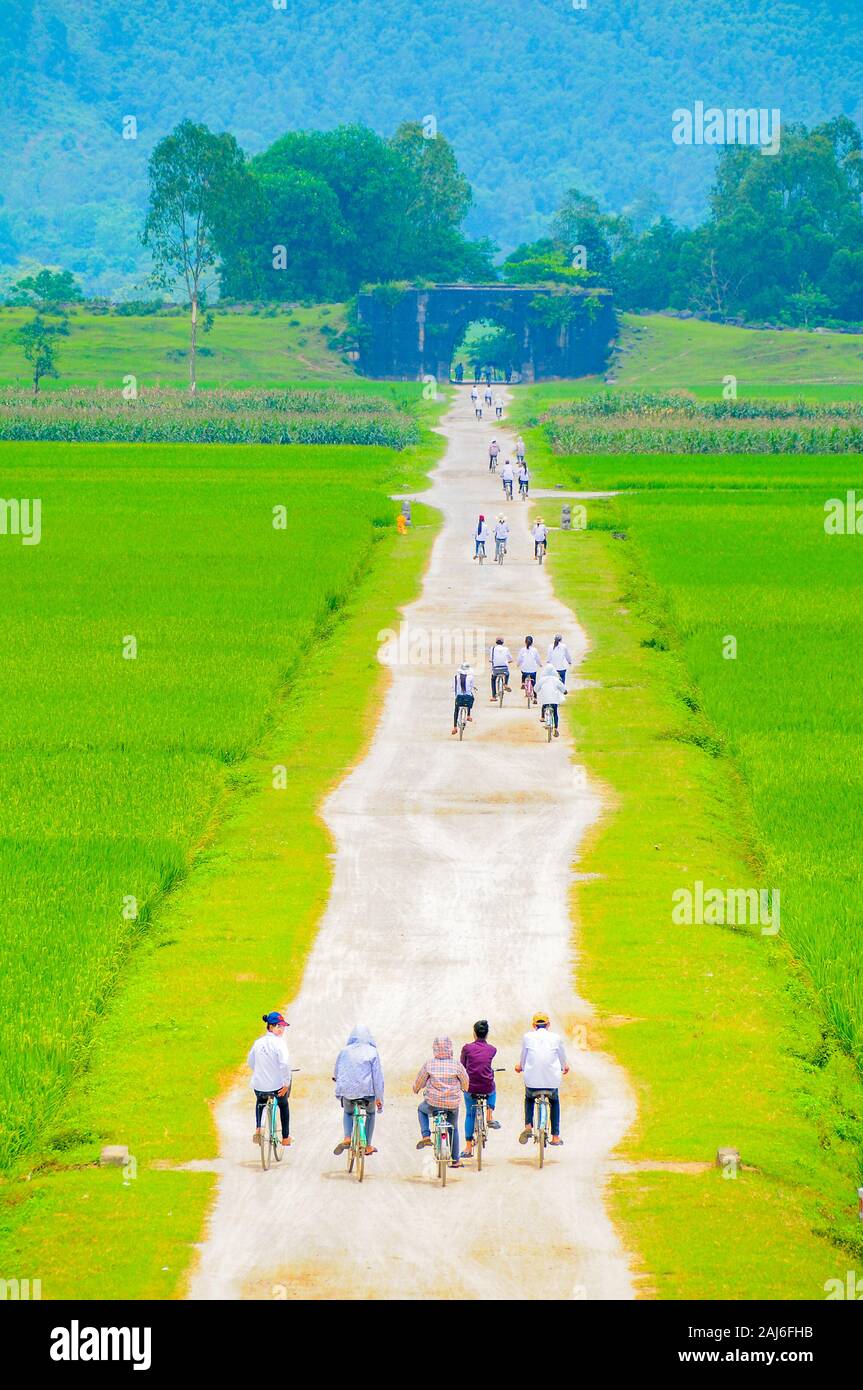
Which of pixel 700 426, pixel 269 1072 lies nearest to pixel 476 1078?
pixel 269 1072

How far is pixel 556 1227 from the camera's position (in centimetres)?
Result: 1766

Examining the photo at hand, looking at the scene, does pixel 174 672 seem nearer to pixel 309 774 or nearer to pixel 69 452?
pixel 309 774

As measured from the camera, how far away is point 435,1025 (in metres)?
22.6

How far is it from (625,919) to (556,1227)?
29.1ft

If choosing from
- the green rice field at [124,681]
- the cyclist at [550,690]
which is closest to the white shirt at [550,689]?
the cyclist at [550,690]

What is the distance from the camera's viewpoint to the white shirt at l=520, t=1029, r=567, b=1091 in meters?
19.2

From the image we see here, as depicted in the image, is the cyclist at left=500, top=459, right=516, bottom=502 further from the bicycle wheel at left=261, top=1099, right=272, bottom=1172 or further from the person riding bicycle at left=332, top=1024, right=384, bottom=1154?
the bicycle wheel at left=261, top=1099, right=272, bottom=1172

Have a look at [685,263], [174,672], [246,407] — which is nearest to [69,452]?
[246,407]

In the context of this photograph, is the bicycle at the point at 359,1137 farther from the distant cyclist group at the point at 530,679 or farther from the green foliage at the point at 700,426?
the green foliage at the point at 700,426

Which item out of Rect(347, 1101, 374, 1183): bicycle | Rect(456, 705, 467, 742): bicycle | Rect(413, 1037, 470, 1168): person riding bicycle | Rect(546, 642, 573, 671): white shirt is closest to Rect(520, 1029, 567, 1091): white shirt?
Rect(413, 1037, 470, 1168): person riding bicycle

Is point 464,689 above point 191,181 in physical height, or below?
below

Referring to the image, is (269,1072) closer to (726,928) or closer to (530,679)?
(726,928)

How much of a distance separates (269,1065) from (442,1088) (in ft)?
5.60

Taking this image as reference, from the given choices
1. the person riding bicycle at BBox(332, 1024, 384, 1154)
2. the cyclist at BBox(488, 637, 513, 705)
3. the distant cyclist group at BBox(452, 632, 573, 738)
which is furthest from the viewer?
the cyclist at BBox(488, 637, 513, 705)
